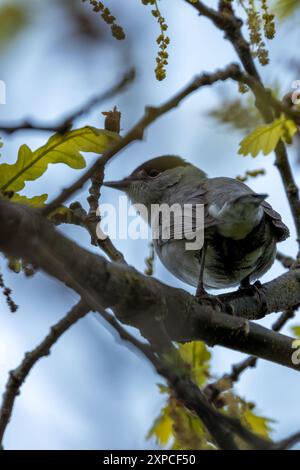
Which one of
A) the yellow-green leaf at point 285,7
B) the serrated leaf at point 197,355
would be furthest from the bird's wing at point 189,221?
the yellow-green leaf at point 285,7

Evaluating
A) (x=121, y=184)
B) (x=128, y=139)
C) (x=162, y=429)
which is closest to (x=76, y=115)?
(x=128, y=139)

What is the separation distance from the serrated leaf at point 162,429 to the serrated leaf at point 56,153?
5.17 feet

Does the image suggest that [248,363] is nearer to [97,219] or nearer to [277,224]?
[277,224]

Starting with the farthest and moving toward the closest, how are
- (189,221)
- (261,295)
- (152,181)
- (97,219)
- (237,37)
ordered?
1. (152,181)
2. (189,221)
3. (261,295)
4. (237,37)
5. (97,219)

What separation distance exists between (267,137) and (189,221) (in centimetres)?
169

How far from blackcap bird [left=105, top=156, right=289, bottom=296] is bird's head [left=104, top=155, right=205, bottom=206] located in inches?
24.2

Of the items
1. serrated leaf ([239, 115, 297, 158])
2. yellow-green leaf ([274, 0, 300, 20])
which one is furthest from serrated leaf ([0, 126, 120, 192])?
yellow-green leaf ([274, 0, 300, 20])

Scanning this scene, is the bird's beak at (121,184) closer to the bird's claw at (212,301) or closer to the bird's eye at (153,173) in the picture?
the bird's eye at (153,173)

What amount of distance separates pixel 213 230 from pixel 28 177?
175 cm

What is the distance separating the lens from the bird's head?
6711 mm

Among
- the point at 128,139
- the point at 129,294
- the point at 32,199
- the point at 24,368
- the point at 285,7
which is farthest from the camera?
the point at 32,199

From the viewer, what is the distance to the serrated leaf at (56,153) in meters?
3.59

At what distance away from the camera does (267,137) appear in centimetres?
Answer: 348

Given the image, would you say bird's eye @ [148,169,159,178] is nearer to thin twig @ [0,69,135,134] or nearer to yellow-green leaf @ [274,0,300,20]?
yellow-green leaf @ [274,0,300,20]
